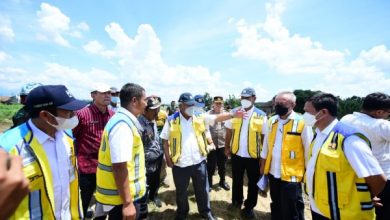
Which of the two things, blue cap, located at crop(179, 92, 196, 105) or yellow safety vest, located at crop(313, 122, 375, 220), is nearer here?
yellow safety vest, located at crop(313, 122, 375, 220)

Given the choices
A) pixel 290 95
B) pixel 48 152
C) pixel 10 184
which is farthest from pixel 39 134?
pixel 290 95

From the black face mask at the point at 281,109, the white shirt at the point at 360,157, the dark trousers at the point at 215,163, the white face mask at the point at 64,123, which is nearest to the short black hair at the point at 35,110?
the white face mask at the point at 64,123

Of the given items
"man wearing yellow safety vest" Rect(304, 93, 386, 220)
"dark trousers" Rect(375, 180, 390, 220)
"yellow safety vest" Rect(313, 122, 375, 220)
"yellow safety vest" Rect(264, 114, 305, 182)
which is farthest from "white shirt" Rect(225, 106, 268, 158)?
"yellow safety vest" Rect(313, 122, 375, 220)

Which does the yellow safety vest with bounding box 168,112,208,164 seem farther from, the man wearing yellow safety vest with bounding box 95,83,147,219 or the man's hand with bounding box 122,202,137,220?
the man's hand with bounding box 122,202,137,220

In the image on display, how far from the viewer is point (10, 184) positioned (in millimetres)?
625

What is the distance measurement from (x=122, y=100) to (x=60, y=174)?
0.99m

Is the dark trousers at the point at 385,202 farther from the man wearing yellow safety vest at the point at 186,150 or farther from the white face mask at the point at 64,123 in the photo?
the white face mask at the point at 64,123

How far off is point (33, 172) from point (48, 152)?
0.19 m

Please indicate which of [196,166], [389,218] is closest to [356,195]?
[389,218]

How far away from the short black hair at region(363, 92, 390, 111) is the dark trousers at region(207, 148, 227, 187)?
3549mm

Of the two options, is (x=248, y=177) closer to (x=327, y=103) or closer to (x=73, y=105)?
(x=327, y=103)

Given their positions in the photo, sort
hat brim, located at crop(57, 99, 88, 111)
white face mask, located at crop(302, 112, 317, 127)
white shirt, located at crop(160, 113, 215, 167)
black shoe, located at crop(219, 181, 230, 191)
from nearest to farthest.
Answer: hat brim, located at crop(57, 99, 88, 111), white face mask, located at crop(302, 112, 317, 127), white shirt, located at crop(160, 113, 215, 167), black shoe, located at crop(219, 181, 230, 191)

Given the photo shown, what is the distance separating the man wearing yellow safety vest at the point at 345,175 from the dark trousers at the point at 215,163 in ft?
12.0

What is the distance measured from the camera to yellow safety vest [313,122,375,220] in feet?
7.32
